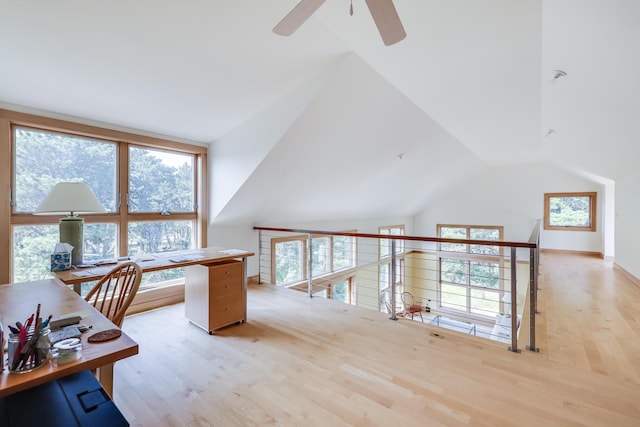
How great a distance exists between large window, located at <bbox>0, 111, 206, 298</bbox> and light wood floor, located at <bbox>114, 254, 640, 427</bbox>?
952 millimetres

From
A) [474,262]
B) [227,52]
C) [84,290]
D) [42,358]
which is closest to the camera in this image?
[42,358]

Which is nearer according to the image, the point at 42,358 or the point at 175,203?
the point at 42,358

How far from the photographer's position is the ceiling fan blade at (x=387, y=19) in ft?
4.29

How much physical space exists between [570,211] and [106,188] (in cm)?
921

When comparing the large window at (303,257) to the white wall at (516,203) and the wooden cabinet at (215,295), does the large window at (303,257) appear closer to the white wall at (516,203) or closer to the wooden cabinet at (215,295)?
the wooden cabinet at (215,295)

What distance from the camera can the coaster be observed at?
3.45 ft

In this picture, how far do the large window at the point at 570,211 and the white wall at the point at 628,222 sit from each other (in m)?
1.75

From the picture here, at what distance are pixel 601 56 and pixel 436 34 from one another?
1.10 meters

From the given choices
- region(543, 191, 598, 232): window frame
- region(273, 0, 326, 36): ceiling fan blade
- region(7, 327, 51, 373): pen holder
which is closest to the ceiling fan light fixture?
region(273, 0, 326, 36): ceiling fan blade

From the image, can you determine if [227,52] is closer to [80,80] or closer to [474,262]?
[80,80]

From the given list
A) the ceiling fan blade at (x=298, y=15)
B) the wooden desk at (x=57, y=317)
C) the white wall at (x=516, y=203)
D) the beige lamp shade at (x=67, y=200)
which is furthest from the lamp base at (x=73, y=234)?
the white wall at (x=516, y=203)

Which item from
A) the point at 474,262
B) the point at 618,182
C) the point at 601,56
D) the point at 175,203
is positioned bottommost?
the point at 474,262

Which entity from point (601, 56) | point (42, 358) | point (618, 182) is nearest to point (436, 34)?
point (601, 56)

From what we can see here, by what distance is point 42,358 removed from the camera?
2.97 feet
